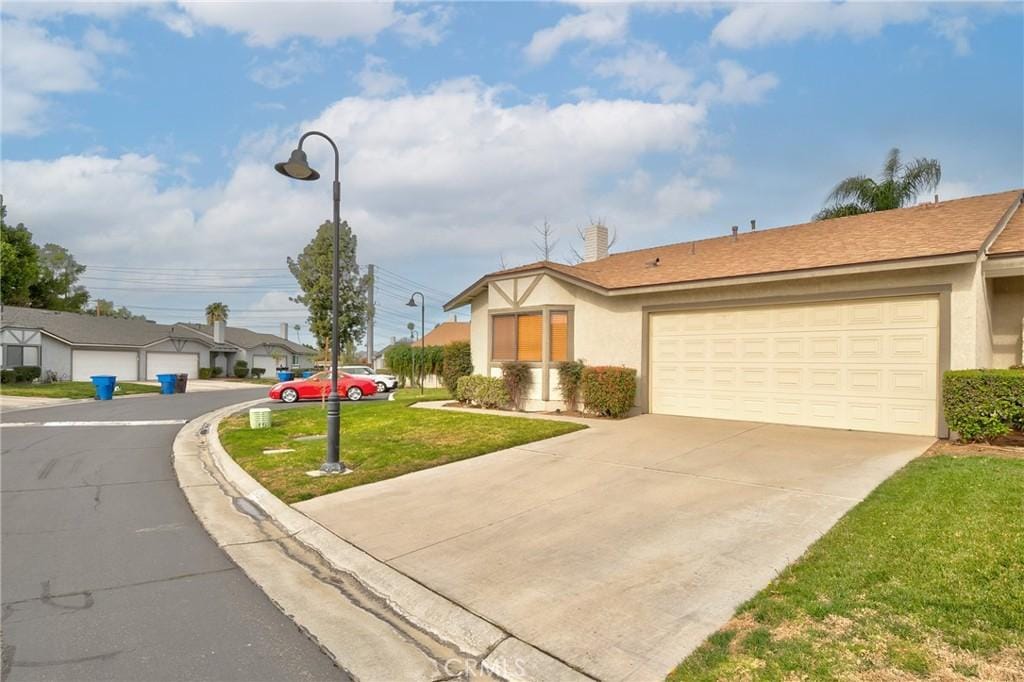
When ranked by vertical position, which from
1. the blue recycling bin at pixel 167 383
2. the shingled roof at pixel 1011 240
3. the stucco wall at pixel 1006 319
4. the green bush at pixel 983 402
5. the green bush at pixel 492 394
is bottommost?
the blue recycling bin at pixel 167 383

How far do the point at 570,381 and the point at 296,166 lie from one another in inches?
315

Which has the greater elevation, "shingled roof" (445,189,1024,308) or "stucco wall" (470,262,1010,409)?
"shingled roof" (445,189,1024,308)

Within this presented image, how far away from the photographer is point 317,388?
2444 cm

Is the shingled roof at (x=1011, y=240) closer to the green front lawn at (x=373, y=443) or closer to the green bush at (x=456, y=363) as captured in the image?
the green front lawn at (x=373, y=443)

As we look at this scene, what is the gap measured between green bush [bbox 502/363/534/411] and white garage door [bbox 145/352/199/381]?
123ft

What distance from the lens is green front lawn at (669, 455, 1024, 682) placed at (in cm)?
298

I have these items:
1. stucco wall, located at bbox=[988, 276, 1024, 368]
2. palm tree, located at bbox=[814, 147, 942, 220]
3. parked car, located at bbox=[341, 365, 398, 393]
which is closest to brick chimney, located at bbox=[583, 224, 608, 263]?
palm tree, located at bbox=[814, 147, 942, 220]

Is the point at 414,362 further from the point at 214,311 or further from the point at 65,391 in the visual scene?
the point at 214,311

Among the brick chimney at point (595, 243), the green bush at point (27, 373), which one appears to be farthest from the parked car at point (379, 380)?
the green bush at point (27, 373)

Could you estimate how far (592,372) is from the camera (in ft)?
42.3

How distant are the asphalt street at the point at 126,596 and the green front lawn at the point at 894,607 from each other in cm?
256

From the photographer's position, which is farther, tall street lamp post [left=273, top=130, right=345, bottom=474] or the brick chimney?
the brick chimney

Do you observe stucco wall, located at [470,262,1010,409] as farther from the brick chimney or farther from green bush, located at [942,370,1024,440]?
the brick chimney

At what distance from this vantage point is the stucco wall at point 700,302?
29.4ft
